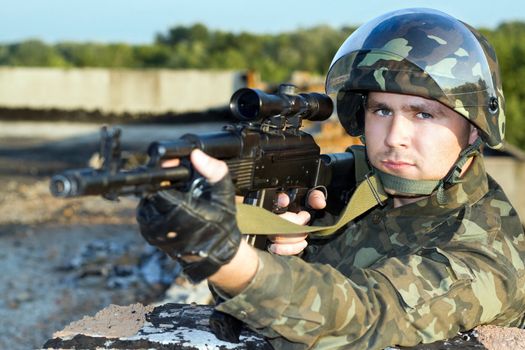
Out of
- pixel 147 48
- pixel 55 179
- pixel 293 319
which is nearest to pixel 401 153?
pixel 293 319

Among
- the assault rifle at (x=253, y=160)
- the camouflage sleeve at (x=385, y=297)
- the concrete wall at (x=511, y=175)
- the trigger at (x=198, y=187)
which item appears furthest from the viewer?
the concrete wall at (x=511, y=175)

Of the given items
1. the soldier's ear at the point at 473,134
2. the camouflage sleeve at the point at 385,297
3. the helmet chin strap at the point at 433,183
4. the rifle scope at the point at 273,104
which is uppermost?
the rifle scope at the point at 273,104

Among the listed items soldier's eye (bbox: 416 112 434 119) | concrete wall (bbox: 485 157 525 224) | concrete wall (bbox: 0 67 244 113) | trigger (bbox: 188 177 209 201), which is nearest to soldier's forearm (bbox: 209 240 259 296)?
trigger (bbox: 188 177 209 201)

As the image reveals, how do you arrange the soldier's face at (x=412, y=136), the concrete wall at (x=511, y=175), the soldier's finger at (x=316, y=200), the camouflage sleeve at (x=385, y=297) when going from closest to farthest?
the camouflage sleeve at (x=385, y=297)
the soldier's face at (x=412, y=136)
the soldier's finger at (x=316, y=200)
the concrete wall at (x=511, y=175)

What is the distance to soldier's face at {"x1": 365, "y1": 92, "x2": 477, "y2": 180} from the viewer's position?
2.72 m

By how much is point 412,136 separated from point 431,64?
0.30 m

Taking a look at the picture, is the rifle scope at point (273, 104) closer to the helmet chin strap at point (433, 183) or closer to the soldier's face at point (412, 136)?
the soldier's face at point (412, 136)

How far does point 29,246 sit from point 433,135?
8086 millimetres

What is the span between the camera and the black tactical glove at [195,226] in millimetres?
2023

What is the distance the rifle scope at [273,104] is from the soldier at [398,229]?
20 centimetres

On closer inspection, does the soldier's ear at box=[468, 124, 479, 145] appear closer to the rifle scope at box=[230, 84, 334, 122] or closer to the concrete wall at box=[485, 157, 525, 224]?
the rifle scope at box=[230, 84, 334, 122]

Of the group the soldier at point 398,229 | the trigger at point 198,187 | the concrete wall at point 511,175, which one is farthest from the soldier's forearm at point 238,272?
the concrete wall at point 511,175

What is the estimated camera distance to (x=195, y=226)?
2035 millimetres

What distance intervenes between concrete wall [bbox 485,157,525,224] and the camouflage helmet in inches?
362
